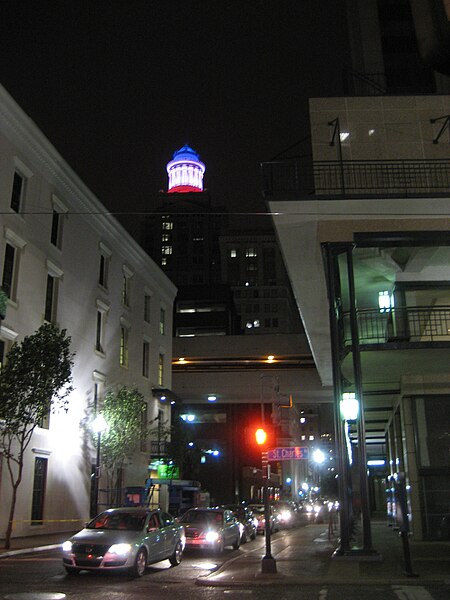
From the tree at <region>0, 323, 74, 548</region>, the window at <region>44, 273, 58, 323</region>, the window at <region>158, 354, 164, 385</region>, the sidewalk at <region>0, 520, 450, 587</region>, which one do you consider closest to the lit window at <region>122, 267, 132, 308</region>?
the window at <region>158, 354, 164, 385</region>

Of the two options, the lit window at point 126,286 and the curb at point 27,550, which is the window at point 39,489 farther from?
the lit window at point 126,286

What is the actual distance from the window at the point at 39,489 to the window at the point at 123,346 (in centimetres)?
1205

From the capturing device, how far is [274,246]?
146000mm

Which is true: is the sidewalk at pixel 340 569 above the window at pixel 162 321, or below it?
below

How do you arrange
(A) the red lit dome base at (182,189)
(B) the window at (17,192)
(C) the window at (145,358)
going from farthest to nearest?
(A) the red lit dome base at (182,189) < (C) the window at (145,358) < (B) the window at (17,192)

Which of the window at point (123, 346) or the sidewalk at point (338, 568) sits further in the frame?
the window at point (123, 346)

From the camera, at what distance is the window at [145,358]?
4575 centimetres

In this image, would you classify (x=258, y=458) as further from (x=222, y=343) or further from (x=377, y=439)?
(x=377, y=439)

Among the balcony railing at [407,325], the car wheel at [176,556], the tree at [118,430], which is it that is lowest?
the car wheel at [176,556]

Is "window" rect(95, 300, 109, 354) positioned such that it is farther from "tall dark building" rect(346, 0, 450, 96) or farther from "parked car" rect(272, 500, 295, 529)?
"tall dark building" rect(346, 0, 450, 96)

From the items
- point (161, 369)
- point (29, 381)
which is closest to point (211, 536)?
point (29, 381)

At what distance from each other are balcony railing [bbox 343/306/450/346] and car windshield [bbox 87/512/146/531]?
9.29 meters

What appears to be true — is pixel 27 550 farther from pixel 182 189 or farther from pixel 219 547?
pixel 182 189

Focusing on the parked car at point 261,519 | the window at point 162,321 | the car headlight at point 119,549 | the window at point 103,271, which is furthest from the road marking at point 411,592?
the window at point 162,321
